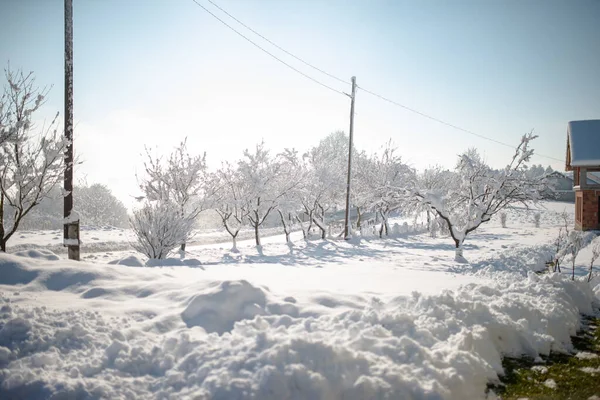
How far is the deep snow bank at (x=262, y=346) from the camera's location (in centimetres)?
292

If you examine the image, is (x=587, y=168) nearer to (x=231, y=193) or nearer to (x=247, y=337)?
(x=231, y=193)

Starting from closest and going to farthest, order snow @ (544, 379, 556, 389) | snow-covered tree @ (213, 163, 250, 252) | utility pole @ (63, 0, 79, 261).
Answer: snow @ (544, 379, 556, 389) → utility pole @ (63, 0, 79, 261) → snow-covered tree @ (213, 163, 250, 252)

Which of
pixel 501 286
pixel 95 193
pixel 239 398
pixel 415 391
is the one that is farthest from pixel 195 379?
pixel 95 193

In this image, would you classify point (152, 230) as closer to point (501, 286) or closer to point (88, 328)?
point (88, 328)

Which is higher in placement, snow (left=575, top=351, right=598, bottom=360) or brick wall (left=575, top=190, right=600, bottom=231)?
brick wall (left=575, top=190, right=600, bottom=231)

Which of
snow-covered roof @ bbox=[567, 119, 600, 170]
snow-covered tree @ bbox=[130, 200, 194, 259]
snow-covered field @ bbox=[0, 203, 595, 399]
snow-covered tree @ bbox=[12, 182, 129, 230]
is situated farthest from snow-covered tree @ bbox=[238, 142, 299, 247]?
snow-covered tree @ bbox=[12, 182, 129, 230]

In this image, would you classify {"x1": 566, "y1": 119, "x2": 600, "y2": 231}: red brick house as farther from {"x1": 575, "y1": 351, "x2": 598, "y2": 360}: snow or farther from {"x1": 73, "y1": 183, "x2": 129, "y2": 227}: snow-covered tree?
{"x1": 73, "y1": 183, "x2": 129, "y2": 227}: snow-covered tree

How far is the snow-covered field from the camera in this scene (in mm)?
2938

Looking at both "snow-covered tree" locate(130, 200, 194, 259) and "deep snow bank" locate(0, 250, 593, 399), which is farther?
"snow-covered tree" locate(130, 200, 194, 259)

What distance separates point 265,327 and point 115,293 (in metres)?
2.72

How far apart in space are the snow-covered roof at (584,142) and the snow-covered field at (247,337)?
21.7 metres

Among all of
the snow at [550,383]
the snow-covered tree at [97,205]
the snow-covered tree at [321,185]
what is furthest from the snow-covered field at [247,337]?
the snow-covered tree at [97,205]

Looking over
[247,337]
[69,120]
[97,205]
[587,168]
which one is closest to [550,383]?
[247,337]

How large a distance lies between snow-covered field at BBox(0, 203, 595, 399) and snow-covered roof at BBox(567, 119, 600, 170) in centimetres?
2170
